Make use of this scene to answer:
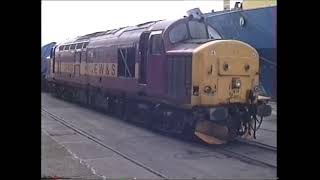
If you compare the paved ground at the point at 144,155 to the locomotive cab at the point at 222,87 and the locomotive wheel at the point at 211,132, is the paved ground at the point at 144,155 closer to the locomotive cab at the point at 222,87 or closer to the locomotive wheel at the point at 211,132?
the locomotive wheel at the point at 211,132

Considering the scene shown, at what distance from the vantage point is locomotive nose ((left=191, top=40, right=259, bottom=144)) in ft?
35.8

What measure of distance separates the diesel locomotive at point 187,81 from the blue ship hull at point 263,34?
250 inches

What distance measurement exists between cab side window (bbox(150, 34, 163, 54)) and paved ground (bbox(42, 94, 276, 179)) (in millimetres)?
2148

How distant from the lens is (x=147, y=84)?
515 inches

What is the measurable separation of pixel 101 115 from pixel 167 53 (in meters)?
6.57

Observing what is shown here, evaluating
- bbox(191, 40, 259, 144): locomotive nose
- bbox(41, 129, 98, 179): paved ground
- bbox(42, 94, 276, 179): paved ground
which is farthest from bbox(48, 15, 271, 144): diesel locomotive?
bbox(41, 129, 98, 179): paved ground

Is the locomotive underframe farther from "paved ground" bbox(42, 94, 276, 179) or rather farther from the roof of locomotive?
the roof of locomotive

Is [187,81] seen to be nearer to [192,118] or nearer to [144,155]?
[192,118]

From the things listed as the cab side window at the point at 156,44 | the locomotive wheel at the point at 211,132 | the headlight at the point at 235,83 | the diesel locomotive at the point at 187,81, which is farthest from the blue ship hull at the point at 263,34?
the locomotive wheel at the point at 211,132

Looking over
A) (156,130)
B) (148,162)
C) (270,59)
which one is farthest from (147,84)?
(270,59)

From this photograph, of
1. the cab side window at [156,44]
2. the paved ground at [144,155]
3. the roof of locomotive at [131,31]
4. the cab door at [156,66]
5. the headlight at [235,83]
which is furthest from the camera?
the roof of locomotive at [131,31]

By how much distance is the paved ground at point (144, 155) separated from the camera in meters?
8.03
